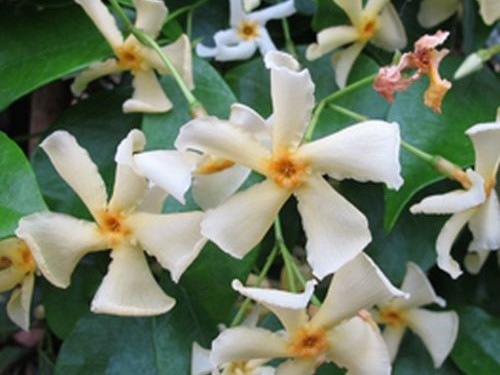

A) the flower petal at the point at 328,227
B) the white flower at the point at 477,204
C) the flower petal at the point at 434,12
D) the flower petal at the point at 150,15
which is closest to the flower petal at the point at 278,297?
the flower petal at the point at 328,227

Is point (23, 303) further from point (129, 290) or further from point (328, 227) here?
point (328, 227)

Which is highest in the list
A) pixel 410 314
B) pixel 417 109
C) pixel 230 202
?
pixel 230 202

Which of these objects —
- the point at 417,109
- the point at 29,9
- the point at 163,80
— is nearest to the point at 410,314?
the point at 417,109

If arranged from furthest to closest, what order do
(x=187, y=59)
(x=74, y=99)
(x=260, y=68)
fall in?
(x=74, y=99), (x=260, y=68), (x=187, y=59)

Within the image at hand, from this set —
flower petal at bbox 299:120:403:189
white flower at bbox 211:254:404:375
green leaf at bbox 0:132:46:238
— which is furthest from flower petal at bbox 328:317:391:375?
green leaf at bbox 0:132:46:238

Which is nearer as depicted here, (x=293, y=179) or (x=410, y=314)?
(x=293, y=179)

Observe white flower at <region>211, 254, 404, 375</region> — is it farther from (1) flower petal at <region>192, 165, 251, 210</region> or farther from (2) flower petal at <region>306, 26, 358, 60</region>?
(2) flower petal at <region>306, 26, 358, 60</region>

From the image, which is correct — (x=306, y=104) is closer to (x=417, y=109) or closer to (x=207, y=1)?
(x=417, y=109)

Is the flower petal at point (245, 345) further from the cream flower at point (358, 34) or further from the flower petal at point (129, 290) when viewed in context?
the cream flower at point (358, 34)
